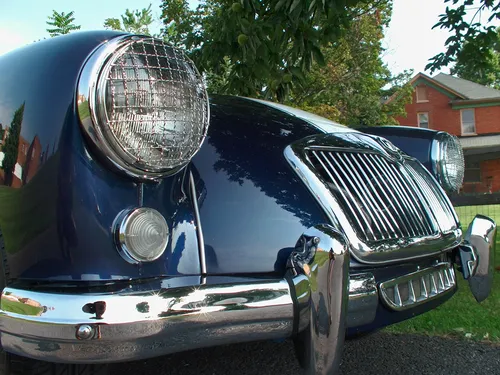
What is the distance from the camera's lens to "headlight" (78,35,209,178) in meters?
1.42

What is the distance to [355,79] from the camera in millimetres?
21281

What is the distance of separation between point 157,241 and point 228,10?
2514 mm

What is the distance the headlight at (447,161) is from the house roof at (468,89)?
2892cm

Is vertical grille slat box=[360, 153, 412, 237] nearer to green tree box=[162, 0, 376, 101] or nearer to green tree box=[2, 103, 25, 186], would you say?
green tree box=[2, 103, 25, 186]

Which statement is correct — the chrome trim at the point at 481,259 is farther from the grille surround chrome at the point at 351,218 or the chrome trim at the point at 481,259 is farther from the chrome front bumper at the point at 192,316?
the chrome front bumper at the point at 192,316

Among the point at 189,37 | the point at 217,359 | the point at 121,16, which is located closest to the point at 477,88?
the point at 121,16

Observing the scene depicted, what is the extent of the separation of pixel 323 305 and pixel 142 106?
0.74m

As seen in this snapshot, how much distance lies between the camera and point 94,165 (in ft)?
4.73

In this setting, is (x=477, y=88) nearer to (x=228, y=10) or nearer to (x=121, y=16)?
(x=121, y=16)

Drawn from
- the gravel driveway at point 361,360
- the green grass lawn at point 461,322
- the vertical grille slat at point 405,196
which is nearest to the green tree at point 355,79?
the green grass lawn at point 461,322

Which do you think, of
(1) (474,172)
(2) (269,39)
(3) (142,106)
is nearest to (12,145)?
(3) (142,106)

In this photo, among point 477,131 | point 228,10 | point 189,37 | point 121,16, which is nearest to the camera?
point 228,10

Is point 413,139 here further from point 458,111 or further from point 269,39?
point 458,111

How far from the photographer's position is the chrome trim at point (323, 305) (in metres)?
1.42
